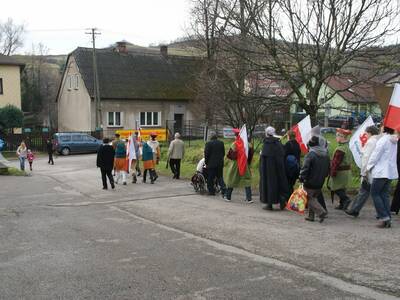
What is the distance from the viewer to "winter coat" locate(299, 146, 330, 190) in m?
9.30

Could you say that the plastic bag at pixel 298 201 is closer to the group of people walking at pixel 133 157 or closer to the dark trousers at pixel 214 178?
the dark trousers at pixel 214 178

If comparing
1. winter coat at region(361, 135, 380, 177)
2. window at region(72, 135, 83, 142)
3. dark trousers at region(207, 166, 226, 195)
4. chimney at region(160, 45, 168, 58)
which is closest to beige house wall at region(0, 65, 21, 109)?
window at region(72, 135, 83, 142)

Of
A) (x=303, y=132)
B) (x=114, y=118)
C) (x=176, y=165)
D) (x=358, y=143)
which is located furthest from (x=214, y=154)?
(x=114, y=118)

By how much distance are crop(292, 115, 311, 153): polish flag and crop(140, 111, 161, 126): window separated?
39.0 meters

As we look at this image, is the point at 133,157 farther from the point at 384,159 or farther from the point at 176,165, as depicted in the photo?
the point at 384,159

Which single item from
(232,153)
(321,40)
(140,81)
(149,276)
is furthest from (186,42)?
(149,276)

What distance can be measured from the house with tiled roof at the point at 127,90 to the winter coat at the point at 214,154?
113 feet

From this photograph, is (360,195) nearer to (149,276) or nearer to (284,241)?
(284,241)

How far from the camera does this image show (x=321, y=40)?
1407 cm

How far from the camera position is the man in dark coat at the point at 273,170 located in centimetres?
1068

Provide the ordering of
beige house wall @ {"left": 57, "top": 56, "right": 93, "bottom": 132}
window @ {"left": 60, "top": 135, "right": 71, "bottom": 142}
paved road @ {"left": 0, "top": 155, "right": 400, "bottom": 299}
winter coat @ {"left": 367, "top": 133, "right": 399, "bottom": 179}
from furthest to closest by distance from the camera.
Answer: beige house wall @ {"left": 57, "top": 56, "right": 93, "bottom": 132}, window @ {"left": 60, "top": 135, "right": 71, "bottom": 142}, winter coat @ {"left": 367, "top": 133, "right": 399, "bottom": 179}, paved road @ {"left": 0, "top": 155, "right": 400, "bottom": 299}

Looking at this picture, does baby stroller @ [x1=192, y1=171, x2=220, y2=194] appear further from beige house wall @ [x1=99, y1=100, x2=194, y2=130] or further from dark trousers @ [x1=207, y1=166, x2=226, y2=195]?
beige house wall @ [x1=99, y1=100, x2=194, y2=130]

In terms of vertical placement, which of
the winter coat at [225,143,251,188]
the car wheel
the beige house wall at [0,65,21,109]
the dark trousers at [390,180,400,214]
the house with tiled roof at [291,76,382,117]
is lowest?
the car wheel

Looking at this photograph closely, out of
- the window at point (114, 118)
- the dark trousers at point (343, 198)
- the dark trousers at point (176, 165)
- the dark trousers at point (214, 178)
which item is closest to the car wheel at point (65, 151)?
the window at point (114, 118)
